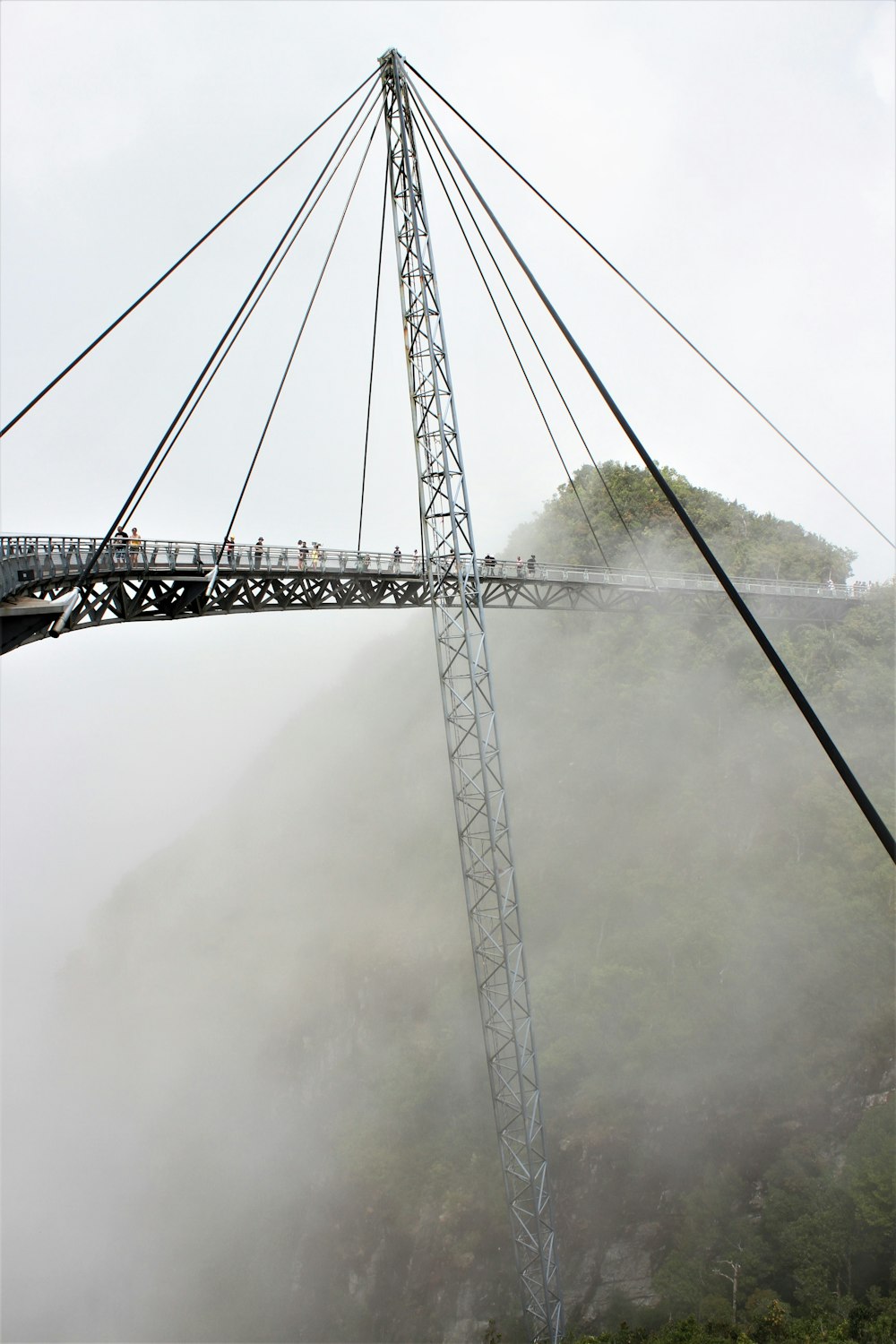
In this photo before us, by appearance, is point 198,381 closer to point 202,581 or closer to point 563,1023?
point 202,581

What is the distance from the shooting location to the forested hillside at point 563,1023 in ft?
76.6

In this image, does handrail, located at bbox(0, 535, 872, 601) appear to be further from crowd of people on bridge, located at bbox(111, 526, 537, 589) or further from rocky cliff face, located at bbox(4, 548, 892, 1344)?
rocky cliff face, located at bbox(4, 548, 892, 1344)

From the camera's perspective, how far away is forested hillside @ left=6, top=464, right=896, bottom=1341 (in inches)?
920

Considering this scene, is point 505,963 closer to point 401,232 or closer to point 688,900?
point 688,900

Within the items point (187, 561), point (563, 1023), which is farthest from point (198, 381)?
point (563, 1023)

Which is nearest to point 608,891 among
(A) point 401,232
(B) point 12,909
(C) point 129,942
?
(A) point 401,232

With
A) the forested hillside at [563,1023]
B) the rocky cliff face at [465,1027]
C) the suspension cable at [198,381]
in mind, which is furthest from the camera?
the rocky cliff face at [465,1027]

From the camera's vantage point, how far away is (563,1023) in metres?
Answer: 28.5

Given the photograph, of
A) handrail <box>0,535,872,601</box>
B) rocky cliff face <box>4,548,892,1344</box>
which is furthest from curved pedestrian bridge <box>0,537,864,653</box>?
rocky cliff face <box>4,548,892,1344</box>

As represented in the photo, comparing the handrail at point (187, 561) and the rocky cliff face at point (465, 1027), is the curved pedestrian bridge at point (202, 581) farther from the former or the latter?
the rocky cliff face at point (465, 1027)

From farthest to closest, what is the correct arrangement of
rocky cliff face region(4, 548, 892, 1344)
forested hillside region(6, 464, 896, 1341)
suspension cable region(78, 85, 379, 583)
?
rocky cliff face region(4, 548, 892, 1344)
forested hillside region(6, 464, 896, 1341)
suspension cable region(78, 85, 379, 583)

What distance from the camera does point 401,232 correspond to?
2020cm

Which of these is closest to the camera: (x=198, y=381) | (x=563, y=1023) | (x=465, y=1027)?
(x=198, y=381)

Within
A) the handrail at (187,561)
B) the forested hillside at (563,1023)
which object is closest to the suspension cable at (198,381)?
the handrail at (187,561)
